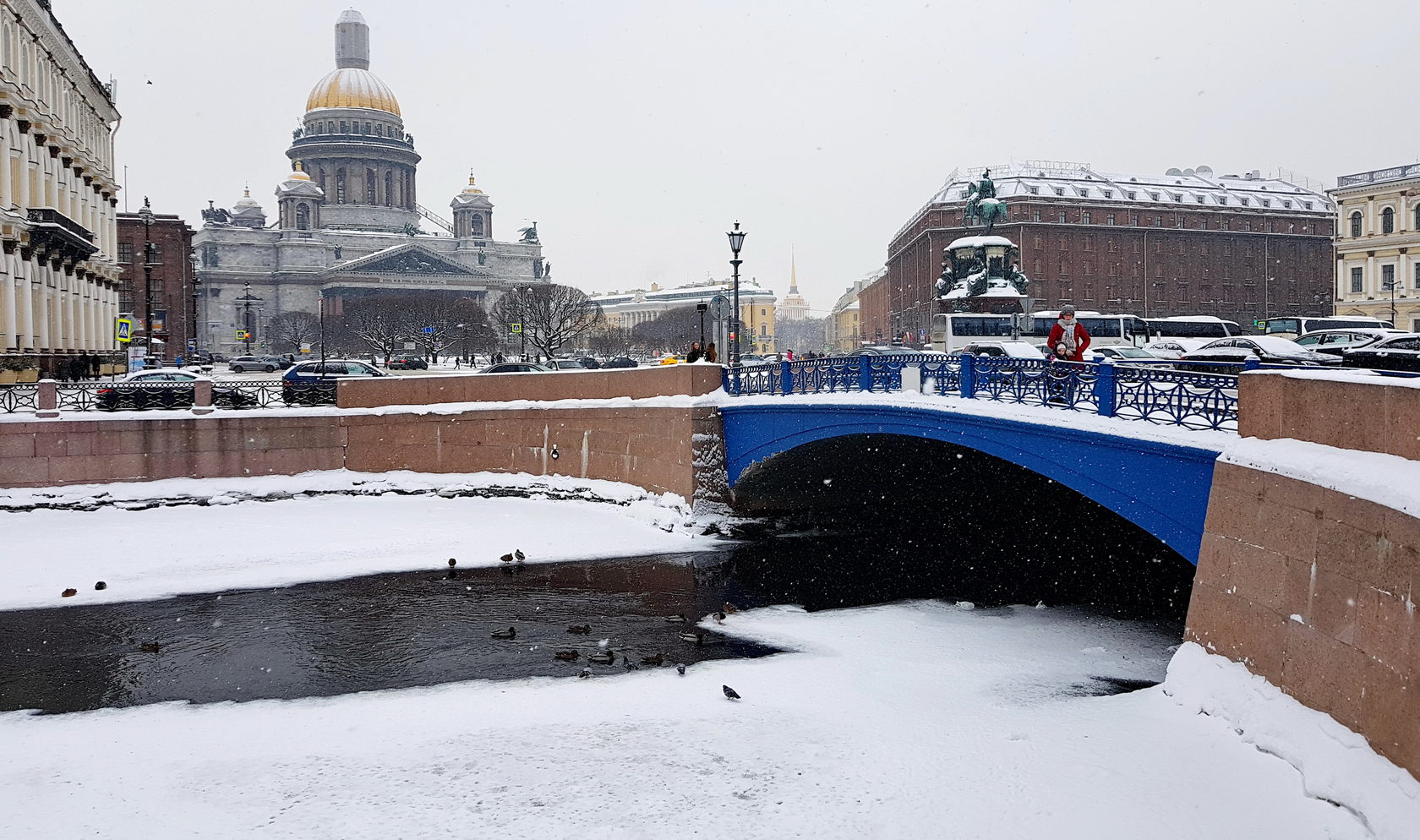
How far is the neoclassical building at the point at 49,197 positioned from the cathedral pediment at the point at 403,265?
176 feet

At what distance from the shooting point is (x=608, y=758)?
10.9 metres

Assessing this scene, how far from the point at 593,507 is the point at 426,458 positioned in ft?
16.3

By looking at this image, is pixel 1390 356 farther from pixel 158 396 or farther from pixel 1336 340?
pixel 158 396

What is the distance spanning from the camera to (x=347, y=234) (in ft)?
371

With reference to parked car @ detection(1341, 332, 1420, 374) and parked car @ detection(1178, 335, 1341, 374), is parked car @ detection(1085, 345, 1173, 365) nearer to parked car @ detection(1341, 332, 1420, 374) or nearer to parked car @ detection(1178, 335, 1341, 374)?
parked car @ detection(1178, 335, 1341, 374)

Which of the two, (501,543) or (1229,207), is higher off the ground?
(1229,207)

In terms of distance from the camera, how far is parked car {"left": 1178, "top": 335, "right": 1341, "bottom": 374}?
65.9ft

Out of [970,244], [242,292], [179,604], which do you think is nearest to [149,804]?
[179,604]

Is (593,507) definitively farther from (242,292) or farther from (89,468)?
(242,292)

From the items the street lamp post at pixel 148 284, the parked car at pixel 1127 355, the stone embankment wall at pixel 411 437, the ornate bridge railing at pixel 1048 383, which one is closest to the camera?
the ornate bridge railing at pixel 1048 383

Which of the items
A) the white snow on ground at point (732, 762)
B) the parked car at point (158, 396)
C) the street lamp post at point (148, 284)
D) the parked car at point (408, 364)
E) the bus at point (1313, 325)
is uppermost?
the street lamp post at point (148, 284)

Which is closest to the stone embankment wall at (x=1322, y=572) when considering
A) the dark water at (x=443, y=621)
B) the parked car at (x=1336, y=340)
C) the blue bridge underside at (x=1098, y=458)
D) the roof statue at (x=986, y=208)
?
the blue bridge underside at (x=1098, y=458)

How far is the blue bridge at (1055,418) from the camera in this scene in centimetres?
1124

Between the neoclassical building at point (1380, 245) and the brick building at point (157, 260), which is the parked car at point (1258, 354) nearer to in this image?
the neoclassical building at point (1380, 245)
